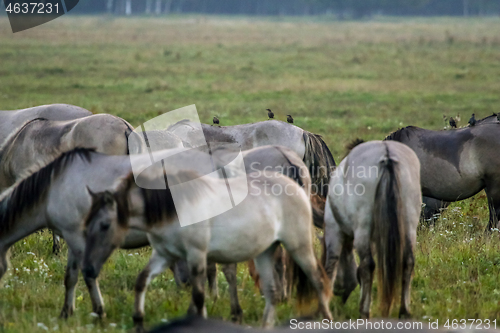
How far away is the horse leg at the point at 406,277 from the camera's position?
4.76 metres

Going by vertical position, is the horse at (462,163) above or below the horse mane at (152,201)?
below

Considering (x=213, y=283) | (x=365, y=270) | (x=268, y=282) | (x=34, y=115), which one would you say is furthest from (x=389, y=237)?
(x=34, y=115)

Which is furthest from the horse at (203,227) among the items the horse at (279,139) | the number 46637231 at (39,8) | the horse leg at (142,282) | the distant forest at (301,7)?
the distant forest at (301,7)

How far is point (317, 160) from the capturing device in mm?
7867

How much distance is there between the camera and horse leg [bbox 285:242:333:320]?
4.62 metres

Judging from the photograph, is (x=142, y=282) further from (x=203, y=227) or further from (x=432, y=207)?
(x=432, y=207)

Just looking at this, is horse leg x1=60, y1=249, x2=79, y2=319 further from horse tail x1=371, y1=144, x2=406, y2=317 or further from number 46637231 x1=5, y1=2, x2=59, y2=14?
number 46637231 x1=5, y1=2, x2=59, y2=14

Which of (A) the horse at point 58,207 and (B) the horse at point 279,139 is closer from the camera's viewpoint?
(A) the horse at point 58,207

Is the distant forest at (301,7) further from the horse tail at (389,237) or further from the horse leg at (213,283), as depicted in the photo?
the horse tail at (389,237)

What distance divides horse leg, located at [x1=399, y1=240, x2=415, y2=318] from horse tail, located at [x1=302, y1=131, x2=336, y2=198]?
9.99 feet

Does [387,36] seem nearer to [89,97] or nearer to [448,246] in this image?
[89,97]

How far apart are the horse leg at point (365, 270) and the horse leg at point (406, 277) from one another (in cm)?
27

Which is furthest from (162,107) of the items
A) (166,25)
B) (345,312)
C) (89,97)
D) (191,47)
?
(166,25)

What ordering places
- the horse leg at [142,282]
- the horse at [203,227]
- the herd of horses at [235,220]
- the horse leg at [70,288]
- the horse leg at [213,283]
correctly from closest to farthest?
the horse at [203,227] → the herd of horses at [235,220] → the horse leg at [142,282] → the horse leg at [70,288] → the horse leg at [213,283]
